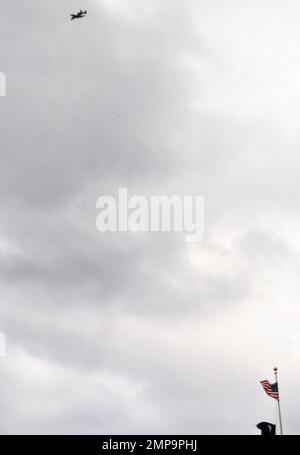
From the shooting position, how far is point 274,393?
59.4 metres
